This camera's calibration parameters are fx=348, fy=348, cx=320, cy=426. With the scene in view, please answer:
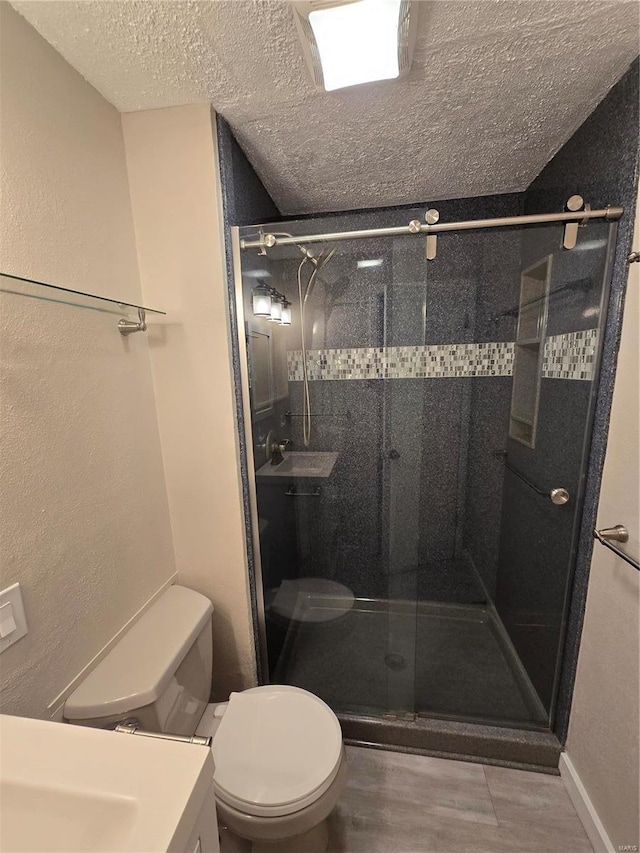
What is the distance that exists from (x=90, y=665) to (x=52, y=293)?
102 cm

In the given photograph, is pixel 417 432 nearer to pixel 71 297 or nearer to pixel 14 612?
pixel 71 297

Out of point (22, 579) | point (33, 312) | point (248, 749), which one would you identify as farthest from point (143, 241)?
point (248, 749)

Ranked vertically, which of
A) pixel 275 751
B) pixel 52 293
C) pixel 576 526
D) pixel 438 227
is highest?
pixel 438 227

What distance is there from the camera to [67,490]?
0.93 metres

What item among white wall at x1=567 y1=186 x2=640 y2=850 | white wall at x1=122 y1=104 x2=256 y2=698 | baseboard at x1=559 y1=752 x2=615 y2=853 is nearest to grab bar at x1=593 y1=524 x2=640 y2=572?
white wall at x1=567 y1=186 x2=640 y2=850

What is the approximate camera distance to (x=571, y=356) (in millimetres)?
1376

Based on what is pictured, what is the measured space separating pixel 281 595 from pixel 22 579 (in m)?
1.24

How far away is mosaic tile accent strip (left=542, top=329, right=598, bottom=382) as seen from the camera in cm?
125

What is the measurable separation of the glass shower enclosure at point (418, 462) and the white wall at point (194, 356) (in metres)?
0.13

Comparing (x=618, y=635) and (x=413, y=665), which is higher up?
(x=618, y=635)

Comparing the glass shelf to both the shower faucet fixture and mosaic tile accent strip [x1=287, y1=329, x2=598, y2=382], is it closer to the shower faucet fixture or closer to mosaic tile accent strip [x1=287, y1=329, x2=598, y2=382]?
the shower faucet fixture

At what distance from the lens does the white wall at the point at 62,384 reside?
81 cm

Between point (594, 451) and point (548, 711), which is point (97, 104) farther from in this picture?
point (548, 711)

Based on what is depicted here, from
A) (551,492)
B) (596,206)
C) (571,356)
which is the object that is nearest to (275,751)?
(551,492)
